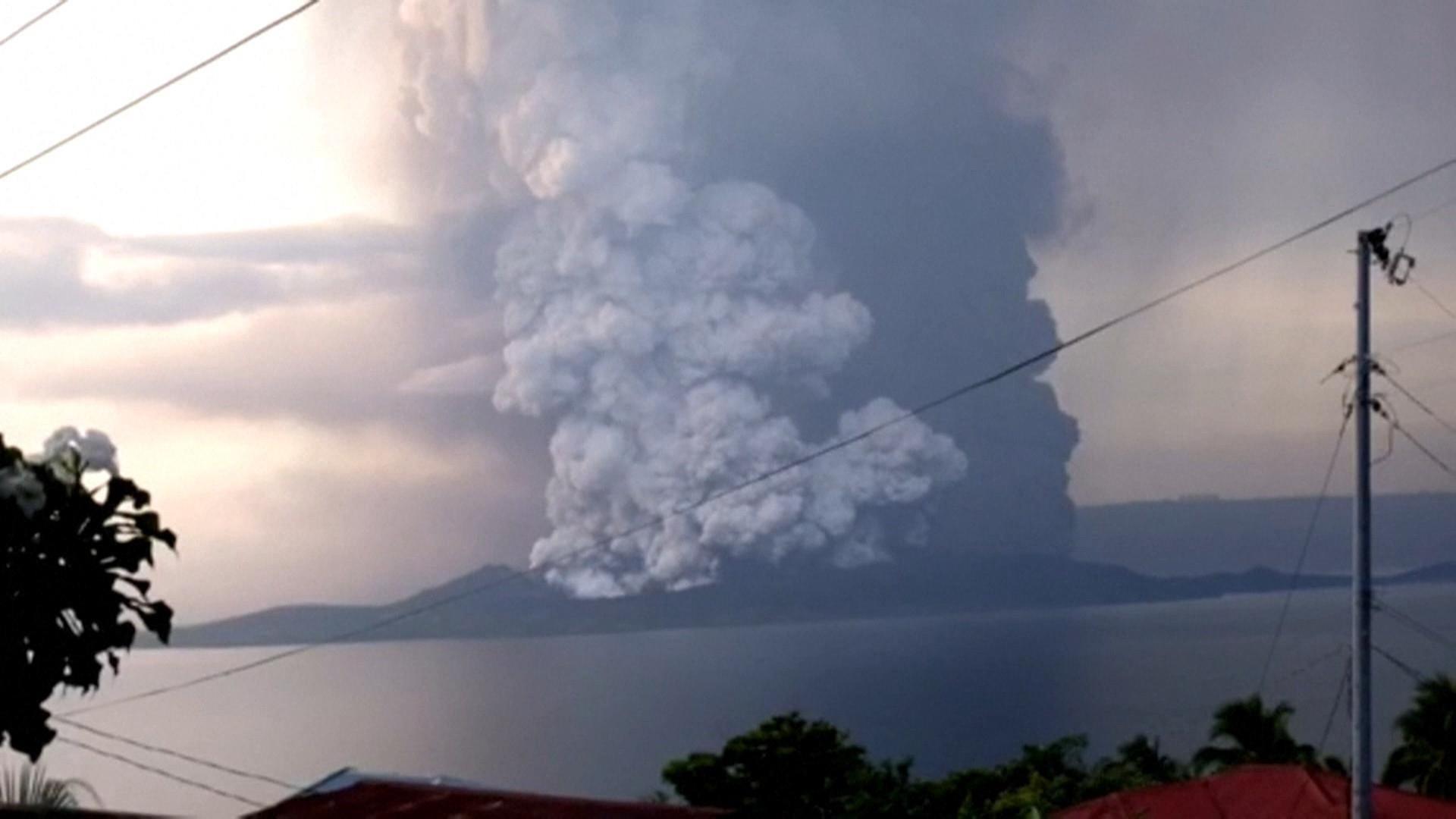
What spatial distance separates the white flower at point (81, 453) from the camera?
9.35 m

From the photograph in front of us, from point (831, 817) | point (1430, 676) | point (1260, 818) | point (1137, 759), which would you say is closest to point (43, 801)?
point (1260, 818)

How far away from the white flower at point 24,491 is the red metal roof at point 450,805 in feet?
23.3

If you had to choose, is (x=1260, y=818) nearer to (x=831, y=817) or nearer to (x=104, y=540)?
(x=831, y=817)

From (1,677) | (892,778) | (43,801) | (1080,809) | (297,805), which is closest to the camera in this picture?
(1,677)

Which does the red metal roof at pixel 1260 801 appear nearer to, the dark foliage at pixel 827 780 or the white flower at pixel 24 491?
the dark foliage at pixel 827 780

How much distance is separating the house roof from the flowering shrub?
6.58 meters

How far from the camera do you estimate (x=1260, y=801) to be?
27.1 metres

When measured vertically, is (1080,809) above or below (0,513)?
below

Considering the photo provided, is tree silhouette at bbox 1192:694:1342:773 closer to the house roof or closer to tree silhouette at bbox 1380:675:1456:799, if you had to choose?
tree silhouette at bbox 1380:675:1456:799

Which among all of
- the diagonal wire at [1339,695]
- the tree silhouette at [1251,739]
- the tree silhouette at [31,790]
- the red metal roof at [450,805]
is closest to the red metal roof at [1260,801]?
the diagonal wire at [1339,695]

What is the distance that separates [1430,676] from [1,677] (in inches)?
2088

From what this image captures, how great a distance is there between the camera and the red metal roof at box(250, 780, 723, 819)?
15398mm

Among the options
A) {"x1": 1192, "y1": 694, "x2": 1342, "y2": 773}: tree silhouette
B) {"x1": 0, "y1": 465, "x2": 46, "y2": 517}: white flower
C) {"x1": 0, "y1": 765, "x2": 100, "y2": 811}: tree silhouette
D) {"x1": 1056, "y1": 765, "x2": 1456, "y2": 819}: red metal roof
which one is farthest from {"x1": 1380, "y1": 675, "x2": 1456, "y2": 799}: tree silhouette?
{"x1": 0, "y1": 465, "x2": 46, "y2": 517}: white flower

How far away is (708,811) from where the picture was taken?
15273mm
